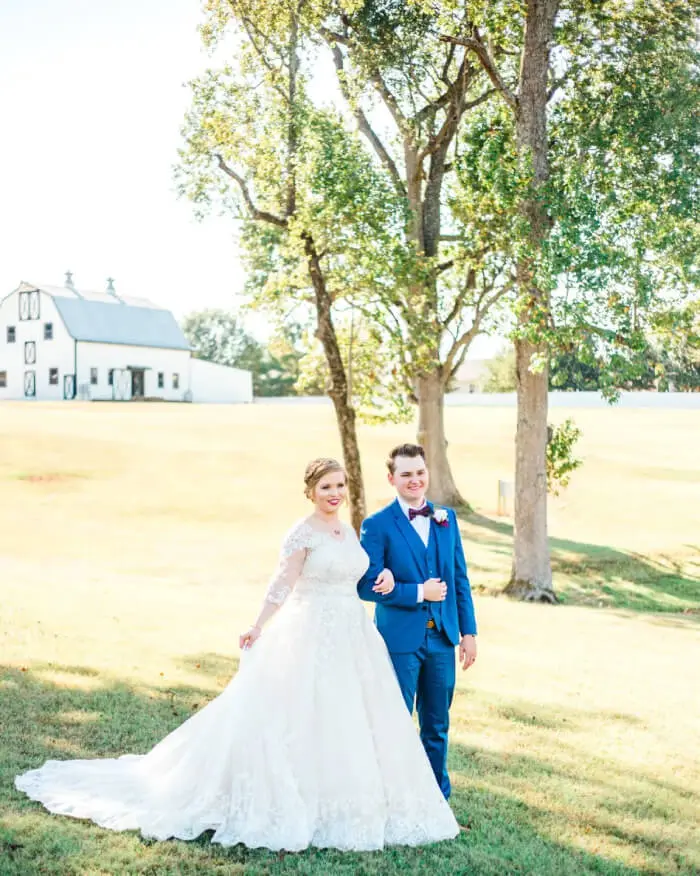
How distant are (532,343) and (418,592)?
40.8 feet

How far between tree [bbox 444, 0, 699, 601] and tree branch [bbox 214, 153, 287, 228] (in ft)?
19.1

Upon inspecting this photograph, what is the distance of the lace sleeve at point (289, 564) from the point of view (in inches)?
228

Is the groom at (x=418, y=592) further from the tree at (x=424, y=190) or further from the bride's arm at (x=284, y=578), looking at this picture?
the tree at (x=424, y=190)

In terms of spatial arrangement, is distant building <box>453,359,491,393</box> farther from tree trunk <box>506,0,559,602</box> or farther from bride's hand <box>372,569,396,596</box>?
bride's hand <box>372,569,396,596</box>

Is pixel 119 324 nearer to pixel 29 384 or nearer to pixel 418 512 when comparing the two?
pixel 29 384

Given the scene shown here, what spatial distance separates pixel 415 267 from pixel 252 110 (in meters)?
5.53

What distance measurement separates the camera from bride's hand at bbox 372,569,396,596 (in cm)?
579

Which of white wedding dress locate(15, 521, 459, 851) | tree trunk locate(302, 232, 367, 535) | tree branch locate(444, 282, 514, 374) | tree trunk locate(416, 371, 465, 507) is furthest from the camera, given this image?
tree trunk locate(416, 371, 465, 507)

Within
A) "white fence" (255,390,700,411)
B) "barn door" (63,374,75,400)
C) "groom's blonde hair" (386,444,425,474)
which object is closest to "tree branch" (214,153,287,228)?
"groom's blonde hair" (386,444,425,474)

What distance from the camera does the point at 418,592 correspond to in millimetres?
5820

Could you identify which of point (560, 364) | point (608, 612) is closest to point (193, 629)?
point (608, 612)

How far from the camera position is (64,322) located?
2451 inches

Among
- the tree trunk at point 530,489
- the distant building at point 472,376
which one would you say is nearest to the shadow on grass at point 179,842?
the tree trunk at point 530,489

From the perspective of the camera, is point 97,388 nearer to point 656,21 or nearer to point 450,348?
point 450,348
